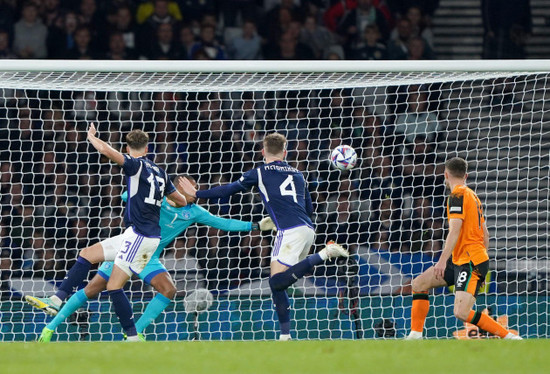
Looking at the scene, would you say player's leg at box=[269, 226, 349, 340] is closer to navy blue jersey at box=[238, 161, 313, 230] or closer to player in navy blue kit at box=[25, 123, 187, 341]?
navy blue jersey at box=[238, 161, 313, 230]

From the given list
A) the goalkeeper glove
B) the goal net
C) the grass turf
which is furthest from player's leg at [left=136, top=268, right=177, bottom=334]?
the grass turf

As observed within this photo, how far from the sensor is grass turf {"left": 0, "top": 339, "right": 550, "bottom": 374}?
19.3 feet

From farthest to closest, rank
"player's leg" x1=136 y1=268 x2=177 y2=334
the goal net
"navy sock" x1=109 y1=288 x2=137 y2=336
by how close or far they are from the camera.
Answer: the goal net
"player's leg" x1=136 y1=268 x2=177 y2=334
"navy sock" x1=109 y1=288 x2=137 y2=336

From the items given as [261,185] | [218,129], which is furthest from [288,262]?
[218,129]

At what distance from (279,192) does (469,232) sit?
5.84 feet

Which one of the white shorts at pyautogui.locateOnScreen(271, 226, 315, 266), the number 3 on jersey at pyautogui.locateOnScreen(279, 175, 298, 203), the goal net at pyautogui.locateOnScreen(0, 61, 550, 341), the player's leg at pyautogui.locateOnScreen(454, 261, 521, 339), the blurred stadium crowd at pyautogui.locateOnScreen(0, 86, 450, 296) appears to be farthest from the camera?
→ the blurred stadium crowd at pyautogui.locateOnScreen(0, 86, 450, 296)

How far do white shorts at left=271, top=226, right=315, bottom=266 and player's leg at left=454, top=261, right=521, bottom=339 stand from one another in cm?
147

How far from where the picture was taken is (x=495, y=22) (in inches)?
596

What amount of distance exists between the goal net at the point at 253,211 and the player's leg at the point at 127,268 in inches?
57.9

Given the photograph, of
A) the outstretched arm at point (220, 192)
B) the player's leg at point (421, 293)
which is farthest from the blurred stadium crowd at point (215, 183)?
the player's leg at point (421, 293)

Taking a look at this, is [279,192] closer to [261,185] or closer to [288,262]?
[261,185]

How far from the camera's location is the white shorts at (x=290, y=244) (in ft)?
29.3

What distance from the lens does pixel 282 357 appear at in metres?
6.45

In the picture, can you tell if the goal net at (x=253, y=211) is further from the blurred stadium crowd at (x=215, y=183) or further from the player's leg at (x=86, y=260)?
the player's leg at (x=86, y=260)
